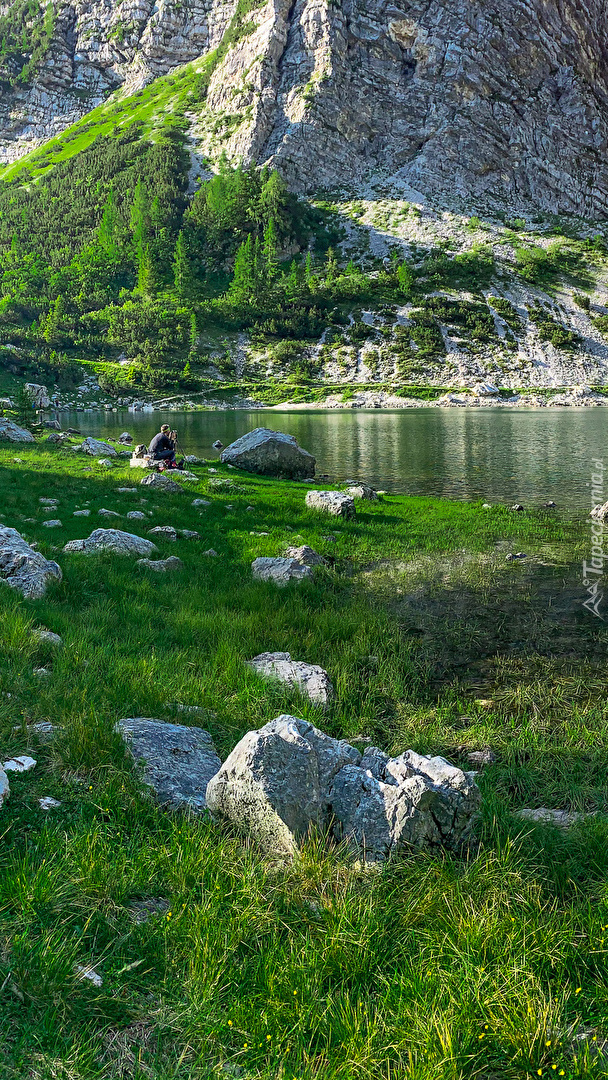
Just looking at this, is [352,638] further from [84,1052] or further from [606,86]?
[606,86]

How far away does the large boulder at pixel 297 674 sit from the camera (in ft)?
22.9

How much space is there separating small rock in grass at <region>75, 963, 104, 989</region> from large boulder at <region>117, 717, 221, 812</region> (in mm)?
1513

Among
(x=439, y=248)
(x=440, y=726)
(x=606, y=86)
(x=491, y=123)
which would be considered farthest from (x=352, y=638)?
(x=606, y=86)

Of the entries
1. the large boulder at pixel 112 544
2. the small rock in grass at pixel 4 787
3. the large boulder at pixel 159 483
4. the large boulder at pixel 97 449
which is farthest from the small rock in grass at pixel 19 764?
the large boulder at pixel 97 449

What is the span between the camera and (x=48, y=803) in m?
4.17

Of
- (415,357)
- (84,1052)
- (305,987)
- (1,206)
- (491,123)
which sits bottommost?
(305,987)

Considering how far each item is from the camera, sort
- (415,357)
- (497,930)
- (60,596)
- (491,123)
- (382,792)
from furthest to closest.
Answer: (491,123), (415,357), (60,596), (382,792), (497,930)

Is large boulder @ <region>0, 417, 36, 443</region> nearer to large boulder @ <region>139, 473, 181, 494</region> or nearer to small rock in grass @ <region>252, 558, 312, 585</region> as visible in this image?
large boulder @ <region>139, 473, 181, 494</region>

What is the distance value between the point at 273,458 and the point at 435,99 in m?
199

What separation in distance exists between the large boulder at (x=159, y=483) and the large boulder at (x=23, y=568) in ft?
35.5

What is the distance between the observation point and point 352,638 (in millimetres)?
9266

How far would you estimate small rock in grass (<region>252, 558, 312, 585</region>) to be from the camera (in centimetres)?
1173

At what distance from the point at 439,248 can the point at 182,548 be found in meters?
160

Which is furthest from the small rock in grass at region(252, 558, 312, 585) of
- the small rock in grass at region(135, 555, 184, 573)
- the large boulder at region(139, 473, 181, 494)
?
the large boulder at region(139, 473, 181, 494)
